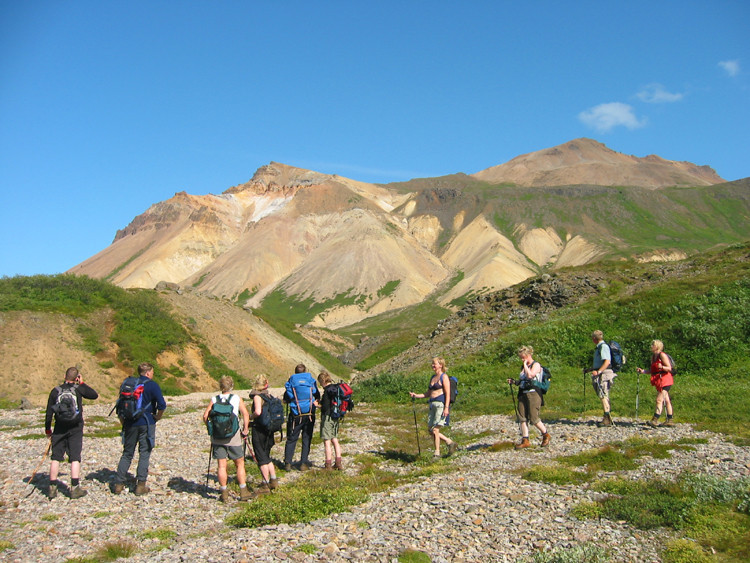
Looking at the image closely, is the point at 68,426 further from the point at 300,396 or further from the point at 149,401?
the point at 300,396

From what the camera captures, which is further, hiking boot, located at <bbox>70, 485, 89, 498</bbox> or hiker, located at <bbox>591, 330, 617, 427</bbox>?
hiker, located at <bbox>591, 330, 617, 427</bbox>

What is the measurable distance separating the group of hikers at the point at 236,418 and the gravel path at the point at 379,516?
25.5 inches

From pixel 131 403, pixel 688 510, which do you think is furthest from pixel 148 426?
pixel 688 510

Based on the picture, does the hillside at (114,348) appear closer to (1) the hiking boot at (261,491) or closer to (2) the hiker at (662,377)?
(1) the hiking boot at (261,491)

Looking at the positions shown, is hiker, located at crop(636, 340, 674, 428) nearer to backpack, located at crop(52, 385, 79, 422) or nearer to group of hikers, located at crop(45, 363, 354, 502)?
group of hikers, located at crop(45, 363, 354, 502)

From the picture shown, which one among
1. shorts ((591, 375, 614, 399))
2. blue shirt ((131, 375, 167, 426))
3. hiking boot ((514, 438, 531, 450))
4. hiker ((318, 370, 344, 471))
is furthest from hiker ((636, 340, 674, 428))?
blue shirt ((131, 375, 167, 426))

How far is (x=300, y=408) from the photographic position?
Result: 45.2 ft

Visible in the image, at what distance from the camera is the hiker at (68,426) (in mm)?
11922

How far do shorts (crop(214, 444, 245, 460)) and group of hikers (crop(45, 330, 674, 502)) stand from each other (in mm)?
21

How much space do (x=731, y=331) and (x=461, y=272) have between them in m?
145

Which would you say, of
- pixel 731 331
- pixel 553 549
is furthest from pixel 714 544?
pixel 731 331

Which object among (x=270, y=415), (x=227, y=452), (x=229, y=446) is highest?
(x=270, y=415)

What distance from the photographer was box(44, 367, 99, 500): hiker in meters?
11.9

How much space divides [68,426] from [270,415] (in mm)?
4501
